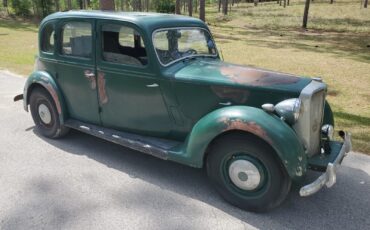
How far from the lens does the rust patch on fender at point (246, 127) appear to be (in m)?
3.05

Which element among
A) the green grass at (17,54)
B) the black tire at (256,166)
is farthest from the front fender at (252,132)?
the green grass at (17,54)

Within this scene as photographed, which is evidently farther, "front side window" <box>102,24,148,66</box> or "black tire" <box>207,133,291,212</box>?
"front side window" <box>102,24,148,66</box>

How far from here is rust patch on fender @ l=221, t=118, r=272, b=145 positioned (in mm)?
3047

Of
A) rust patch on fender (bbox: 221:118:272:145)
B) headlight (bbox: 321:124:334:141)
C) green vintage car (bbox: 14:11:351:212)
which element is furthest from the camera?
headlight (bbox: 321:124:334:141)

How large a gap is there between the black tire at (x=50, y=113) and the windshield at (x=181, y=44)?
182 centimetres

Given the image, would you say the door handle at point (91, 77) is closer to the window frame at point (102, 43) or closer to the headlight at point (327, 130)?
the window frame at point (102, 43)

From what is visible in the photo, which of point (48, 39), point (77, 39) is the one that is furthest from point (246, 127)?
point (48, 39)

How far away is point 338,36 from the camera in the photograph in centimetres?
1880

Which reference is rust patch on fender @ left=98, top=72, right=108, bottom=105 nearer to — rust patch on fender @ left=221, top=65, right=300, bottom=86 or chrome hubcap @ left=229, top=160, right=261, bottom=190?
rust patch on fender @ left=221, top=65, right=300, bottom=86

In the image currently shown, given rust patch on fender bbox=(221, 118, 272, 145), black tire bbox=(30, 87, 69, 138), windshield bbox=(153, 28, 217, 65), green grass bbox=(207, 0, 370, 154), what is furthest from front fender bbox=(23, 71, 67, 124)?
green grass bbox=(207, 0, 370, 154)

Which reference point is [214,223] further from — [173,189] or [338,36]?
[338,36]

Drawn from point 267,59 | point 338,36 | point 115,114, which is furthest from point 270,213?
point 338,36

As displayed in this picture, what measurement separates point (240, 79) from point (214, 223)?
1361mm

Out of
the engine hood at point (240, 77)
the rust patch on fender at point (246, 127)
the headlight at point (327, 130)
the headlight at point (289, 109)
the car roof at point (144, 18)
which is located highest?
the car roof at point (144, 18)
